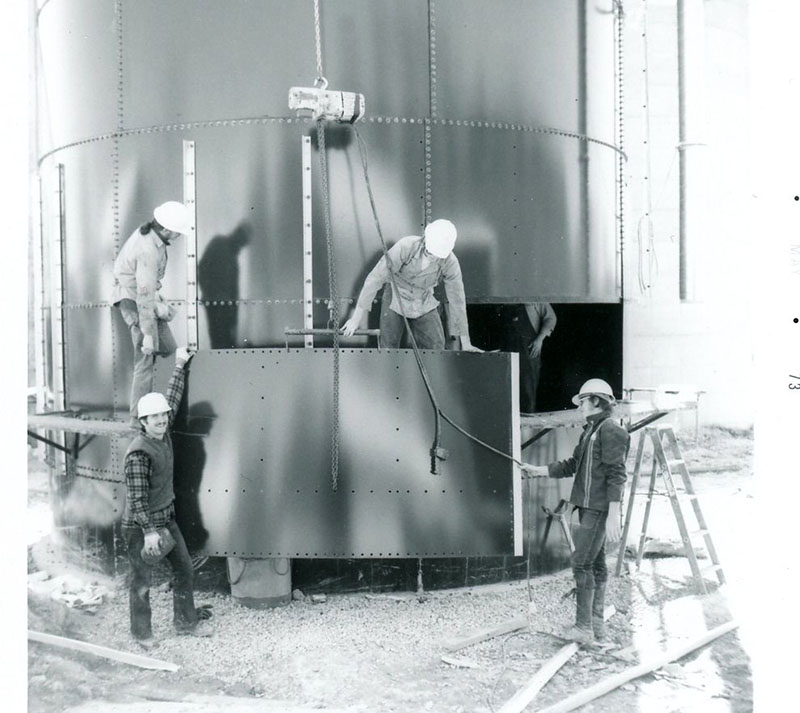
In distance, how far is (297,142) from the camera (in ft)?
22.8

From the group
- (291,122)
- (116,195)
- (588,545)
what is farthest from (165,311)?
(588,545)

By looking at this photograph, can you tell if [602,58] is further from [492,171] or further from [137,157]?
[137,157]

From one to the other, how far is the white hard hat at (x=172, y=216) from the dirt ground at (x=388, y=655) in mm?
2969

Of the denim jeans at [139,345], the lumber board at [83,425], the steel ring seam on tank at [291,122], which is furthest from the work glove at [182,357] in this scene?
the steel ring seam on tank at [291,122]

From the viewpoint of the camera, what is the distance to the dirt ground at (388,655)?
5773 millimetres

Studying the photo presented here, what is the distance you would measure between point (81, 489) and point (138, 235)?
2774mm

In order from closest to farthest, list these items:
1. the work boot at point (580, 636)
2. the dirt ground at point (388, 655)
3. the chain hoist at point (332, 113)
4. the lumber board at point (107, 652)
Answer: the dirt ground at point (388, 655) → the chain hoist at point (332, 113) → the lumber board at point (107, 652) → the work boot at point (580, 636)

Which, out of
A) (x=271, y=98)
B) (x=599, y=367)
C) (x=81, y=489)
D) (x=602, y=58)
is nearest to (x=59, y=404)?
(x=81, y=489)

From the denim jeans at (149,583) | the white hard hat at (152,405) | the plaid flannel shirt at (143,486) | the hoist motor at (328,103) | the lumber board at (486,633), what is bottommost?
the lumber board at (486,633)

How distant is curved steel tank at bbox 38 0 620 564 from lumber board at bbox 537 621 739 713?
311 centimetres

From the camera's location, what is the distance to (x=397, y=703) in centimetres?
569

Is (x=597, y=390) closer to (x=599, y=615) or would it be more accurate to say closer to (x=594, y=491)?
(x=594, y=491)

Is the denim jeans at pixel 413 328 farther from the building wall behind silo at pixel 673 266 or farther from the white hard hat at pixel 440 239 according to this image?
the building wall behind silo at pixel 673 266

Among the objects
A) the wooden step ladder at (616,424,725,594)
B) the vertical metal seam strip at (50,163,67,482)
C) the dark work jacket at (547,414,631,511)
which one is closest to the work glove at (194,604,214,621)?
the vertical metal seam strip at (50,163,67,482)
